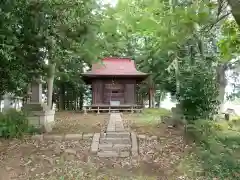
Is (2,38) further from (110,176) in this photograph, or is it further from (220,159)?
(220,159)

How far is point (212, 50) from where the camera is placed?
55.9 feet

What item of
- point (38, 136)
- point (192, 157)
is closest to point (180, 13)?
point (192, 157)

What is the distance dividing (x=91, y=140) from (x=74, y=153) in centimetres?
125

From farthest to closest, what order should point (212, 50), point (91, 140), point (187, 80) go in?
point (212, 50) < point (187, 80) < point (91, 140)

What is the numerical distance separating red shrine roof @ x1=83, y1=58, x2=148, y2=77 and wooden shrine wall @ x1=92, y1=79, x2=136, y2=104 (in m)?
0.88

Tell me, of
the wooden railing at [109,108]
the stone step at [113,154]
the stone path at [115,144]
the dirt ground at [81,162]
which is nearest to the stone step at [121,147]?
the stone path at [115,144]

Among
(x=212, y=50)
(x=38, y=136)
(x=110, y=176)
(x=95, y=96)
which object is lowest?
(x=110, y=176)

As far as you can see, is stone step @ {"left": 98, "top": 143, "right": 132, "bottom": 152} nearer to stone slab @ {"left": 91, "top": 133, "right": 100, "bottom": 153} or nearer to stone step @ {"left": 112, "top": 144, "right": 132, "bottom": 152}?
stone step @ {"left": 112, "top": 144, "right": 132, "bottom": 152}

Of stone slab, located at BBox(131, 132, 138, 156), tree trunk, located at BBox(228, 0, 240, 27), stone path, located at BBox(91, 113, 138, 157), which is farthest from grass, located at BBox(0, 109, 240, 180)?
tree trunk, located at BBox(228, 0, 240, 27)

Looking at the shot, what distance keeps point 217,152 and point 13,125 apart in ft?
19.6

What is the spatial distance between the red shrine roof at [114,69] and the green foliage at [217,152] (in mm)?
15166

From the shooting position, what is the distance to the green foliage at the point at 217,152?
6402 mm

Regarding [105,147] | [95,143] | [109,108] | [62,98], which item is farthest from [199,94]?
[62,98]

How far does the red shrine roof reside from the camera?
23703 millimetres
